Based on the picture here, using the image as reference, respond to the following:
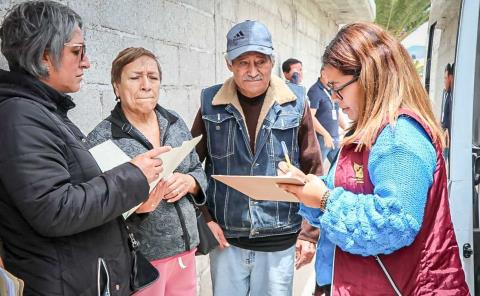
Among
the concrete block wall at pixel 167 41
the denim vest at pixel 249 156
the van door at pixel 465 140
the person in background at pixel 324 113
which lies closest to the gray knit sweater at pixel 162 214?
the denim vest at pixel 249 156

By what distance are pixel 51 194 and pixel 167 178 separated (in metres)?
0.71

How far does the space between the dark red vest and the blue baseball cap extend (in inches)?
41.0

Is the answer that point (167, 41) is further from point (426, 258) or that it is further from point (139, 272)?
point (426, 258)

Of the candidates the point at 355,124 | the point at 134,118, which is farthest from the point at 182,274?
the point at 355,124

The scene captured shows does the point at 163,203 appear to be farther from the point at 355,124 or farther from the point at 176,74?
the point at 176,74

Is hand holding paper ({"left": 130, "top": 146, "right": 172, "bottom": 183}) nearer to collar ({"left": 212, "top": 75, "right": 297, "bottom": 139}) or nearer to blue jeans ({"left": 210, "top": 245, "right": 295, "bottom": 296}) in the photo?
collar ({"left": 212, "top": 75, "right": 297, "bottom": 139})

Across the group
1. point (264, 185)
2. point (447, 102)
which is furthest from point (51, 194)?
point (447, 102)

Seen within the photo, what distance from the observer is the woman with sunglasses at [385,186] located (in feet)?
4.45

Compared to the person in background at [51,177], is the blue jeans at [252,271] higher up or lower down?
lower down

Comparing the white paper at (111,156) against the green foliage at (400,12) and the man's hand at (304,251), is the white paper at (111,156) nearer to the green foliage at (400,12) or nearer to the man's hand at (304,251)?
the man's hand at (304,251)

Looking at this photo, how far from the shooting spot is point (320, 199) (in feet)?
4.97

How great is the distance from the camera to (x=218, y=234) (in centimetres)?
238

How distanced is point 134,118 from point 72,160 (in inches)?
27.1

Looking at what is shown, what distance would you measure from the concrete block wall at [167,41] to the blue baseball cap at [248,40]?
2.05 ft
